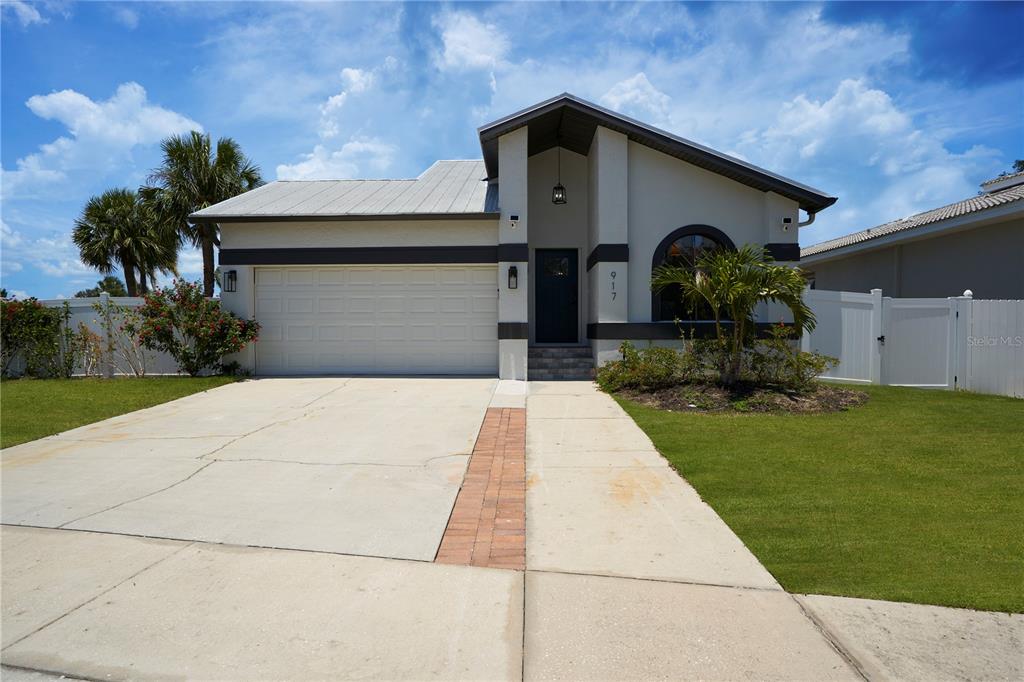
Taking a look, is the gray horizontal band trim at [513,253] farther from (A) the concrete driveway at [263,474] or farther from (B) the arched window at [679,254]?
(A) the concrete driveway at [263,474]

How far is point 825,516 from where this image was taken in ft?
15.0

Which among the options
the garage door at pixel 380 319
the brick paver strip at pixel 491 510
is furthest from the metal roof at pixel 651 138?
the brick paver strip at pixel 491 510

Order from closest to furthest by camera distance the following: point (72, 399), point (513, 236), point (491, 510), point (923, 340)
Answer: point (491, 510) → point (72, 399) → point (923, 340) → point (513, 236)

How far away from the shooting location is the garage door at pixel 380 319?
12938 mm

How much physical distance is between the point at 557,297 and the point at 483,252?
2.83 m

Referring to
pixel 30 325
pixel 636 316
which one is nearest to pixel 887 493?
pixel 636 316

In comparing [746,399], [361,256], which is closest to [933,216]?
[746,399]

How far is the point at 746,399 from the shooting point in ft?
31.0

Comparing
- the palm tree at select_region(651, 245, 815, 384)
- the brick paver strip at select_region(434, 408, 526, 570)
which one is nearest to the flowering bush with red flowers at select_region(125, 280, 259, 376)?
the brick paver strip at select_region(434, 408, 526, 570)

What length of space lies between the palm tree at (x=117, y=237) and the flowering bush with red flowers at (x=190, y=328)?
38.1 feet

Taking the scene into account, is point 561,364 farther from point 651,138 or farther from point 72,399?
point 72,399

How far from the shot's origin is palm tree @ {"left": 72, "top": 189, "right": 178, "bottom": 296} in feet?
74.4

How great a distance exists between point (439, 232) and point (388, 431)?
20.1 feet

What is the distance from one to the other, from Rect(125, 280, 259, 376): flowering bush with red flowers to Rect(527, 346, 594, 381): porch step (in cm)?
622
